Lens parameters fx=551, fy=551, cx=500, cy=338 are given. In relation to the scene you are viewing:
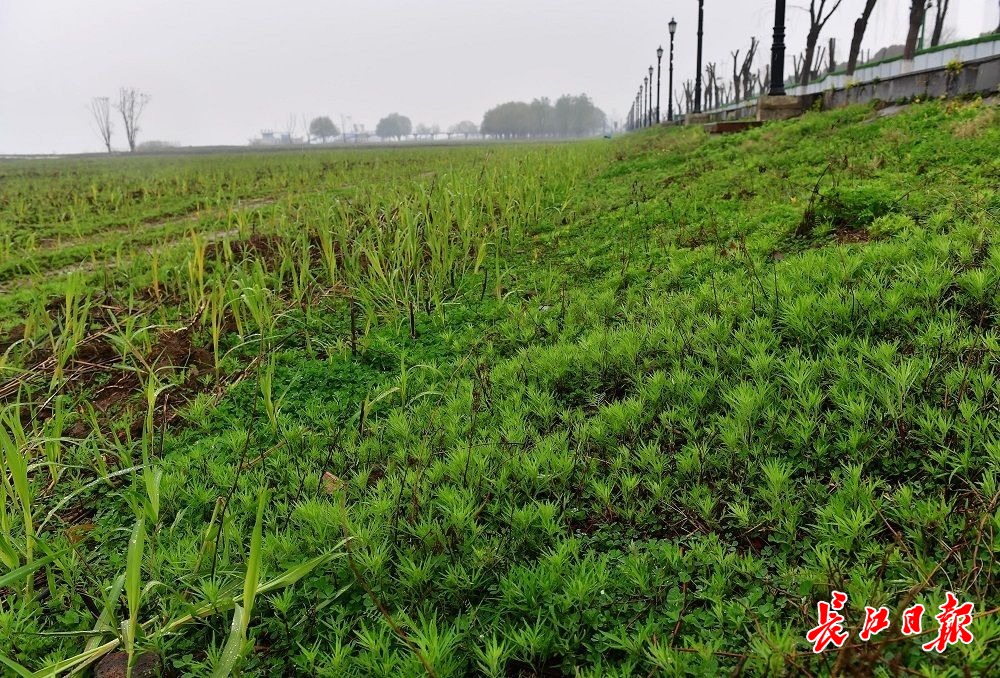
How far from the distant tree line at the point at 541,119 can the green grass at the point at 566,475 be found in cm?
15036

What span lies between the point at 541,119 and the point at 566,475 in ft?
508

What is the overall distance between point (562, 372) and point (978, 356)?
1698 millimetres

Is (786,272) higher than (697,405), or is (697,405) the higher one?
(786,272)

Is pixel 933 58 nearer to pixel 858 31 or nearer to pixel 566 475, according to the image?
pixel 858 31

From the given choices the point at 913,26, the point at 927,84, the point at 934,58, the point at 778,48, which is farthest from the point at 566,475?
the point at 934,58

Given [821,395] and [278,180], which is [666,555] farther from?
[278,180]

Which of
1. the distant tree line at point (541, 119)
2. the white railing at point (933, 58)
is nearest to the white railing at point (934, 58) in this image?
the white railing at point (933, 58)

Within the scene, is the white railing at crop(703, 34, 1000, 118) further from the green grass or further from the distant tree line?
the distant tree line

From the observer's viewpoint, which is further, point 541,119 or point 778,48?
point 541,119

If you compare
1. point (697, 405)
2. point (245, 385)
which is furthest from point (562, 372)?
point (245, 385)

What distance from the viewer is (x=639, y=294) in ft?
12.6

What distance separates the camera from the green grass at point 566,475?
4.86 ft

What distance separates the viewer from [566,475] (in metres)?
2.11

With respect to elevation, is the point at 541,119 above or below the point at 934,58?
above
